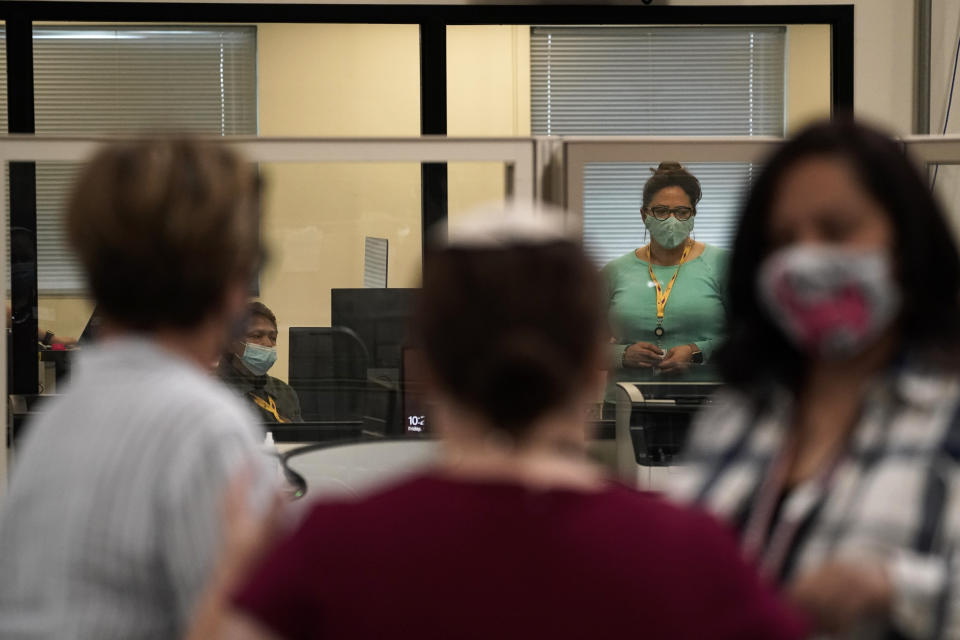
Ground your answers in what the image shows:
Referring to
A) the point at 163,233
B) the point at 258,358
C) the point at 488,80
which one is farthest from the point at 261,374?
the point at 488,80

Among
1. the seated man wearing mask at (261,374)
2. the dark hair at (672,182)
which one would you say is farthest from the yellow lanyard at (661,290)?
the seated man wearing mask at (261,374)

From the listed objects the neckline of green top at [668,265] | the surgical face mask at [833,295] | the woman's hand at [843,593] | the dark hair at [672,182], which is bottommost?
the woman's hand at [843,593]

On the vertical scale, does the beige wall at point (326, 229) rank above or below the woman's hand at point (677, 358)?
above

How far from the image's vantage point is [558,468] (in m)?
0.74

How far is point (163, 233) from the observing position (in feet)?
3.00

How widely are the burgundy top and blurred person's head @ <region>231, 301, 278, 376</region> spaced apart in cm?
172

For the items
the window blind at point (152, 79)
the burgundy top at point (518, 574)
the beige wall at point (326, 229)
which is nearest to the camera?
the burgundy top at point (518, 574)

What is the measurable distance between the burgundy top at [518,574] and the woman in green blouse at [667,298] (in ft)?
5.47

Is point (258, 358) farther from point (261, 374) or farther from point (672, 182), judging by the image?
point (672, 182)

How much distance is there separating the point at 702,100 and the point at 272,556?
416cm

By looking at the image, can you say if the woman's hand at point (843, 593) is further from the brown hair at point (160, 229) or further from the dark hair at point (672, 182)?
the dark hair at point (672, 182)

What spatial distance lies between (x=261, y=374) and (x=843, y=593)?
1719 millimetres

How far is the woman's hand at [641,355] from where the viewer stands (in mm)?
2420

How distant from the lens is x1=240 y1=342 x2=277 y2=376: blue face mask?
2.41m
